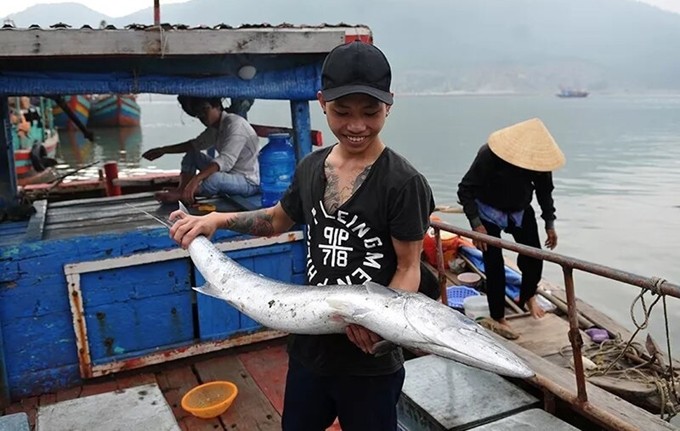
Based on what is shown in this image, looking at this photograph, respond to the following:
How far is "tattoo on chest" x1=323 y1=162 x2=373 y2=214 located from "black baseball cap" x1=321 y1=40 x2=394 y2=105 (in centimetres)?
31

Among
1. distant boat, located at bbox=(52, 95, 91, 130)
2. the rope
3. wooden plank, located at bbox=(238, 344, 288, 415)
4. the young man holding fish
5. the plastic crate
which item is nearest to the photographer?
the young man holding fish

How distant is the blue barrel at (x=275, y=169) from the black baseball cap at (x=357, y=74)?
3.14 meters

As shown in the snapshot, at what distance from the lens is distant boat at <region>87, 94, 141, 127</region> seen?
45678mm

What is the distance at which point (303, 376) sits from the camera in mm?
2484

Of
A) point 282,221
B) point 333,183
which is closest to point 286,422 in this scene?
point 282,221

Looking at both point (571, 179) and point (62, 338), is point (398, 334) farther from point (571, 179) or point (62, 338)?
point (571, 179)

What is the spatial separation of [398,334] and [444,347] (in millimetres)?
173

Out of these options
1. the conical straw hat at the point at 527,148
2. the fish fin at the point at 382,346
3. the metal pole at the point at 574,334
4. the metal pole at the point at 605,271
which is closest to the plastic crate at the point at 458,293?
the conical straw hat at the point at 527,148

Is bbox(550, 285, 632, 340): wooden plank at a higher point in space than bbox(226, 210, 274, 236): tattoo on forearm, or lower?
lower

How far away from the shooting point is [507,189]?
539 centimetres

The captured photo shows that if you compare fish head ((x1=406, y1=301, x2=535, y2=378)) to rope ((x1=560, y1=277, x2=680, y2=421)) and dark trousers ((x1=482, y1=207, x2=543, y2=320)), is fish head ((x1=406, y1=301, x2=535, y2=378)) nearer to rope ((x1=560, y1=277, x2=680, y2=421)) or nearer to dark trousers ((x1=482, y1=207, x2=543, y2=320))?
rope ((x1=560, y1=277, x2=680, y2=421))

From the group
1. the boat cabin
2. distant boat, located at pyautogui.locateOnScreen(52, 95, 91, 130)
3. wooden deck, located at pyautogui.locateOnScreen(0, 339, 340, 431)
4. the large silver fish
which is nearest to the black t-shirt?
the large silver fish

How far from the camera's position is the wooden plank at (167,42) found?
3.71 m

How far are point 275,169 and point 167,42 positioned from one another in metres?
1.62
